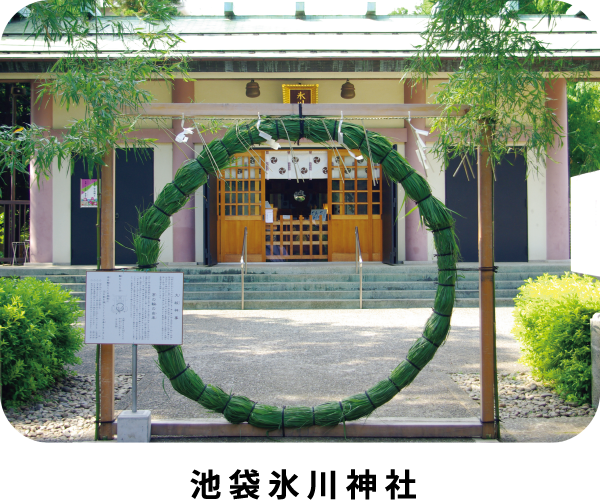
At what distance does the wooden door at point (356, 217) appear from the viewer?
11.1 metres

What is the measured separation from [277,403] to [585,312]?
2581mm

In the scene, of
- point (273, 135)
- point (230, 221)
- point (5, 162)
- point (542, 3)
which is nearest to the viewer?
point (5, 162)

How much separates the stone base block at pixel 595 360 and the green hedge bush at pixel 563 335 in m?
0.07

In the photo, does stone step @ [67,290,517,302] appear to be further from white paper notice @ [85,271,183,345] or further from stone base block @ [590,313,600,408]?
white paper notice @ [85,271,183,345]

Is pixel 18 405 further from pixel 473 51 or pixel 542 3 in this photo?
pixel 542 3

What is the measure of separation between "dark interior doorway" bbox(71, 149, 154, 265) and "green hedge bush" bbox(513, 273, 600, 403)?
8.07 meters

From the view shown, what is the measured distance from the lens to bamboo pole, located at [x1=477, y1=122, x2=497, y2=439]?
10.5 feet

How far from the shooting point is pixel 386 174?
10.6 ft

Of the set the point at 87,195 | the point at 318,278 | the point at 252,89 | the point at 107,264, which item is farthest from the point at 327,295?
the point at 87,195

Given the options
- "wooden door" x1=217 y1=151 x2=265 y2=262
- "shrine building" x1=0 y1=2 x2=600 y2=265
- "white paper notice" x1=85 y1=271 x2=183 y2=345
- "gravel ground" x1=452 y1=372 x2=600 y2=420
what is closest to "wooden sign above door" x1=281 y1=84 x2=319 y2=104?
"shrine building" x1=0 y1=2 x2=600 y2=265

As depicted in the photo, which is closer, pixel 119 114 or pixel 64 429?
pixel 119 114

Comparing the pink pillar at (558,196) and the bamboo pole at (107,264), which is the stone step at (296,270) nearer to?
the pink pillar at (558,196)

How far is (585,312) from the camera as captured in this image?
3957 mm

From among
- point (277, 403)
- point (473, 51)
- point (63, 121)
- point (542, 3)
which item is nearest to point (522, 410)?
point (277, 403)
